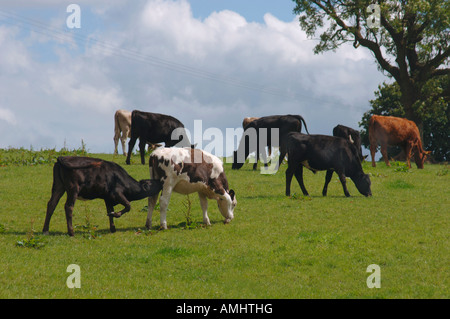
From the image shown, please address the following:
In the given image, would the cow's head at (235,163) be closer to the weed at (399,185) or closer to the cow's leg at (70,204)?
the weed at (399,185)

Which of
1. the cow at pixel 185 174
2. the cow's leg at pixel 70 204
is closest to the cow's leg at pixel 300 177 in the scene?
the cow at pixel 185 174

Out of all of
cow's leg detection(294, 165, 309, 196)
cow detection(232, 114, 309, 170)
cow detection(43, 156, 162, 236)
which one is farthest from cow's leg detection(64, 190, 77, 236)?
cow detection(232, 114, 309, 170)

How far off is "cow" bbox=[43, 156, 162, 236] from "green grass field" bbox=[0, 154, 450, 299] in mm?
865

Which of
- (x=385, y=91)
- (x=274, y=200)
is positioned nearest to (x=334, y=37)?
(x=385, y=91)

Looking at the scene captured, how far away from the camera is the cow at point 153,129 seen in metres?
26.0

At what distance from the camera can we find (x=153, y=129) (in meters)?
26.1

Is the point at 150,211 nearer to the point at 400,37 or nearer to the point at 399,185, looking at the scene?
the point at 399,185

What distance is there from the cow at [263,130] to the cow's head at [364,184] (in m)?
6.81

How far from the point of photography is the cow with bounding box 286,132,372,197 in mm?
18781

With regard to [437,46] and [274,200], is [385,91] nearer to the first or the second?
[437,46]

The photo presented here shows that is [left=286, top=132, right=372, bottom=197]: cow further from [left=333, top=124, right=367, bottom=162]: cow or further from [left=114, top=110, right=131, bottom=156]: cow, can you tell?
[left=114, top=110, right=131, bottom=156]: cow

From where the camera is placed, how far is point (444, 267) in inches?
429

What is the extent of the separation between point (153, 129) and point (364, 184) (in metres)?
10.8

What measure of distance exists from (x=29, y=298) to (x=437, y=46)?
1545 inches
